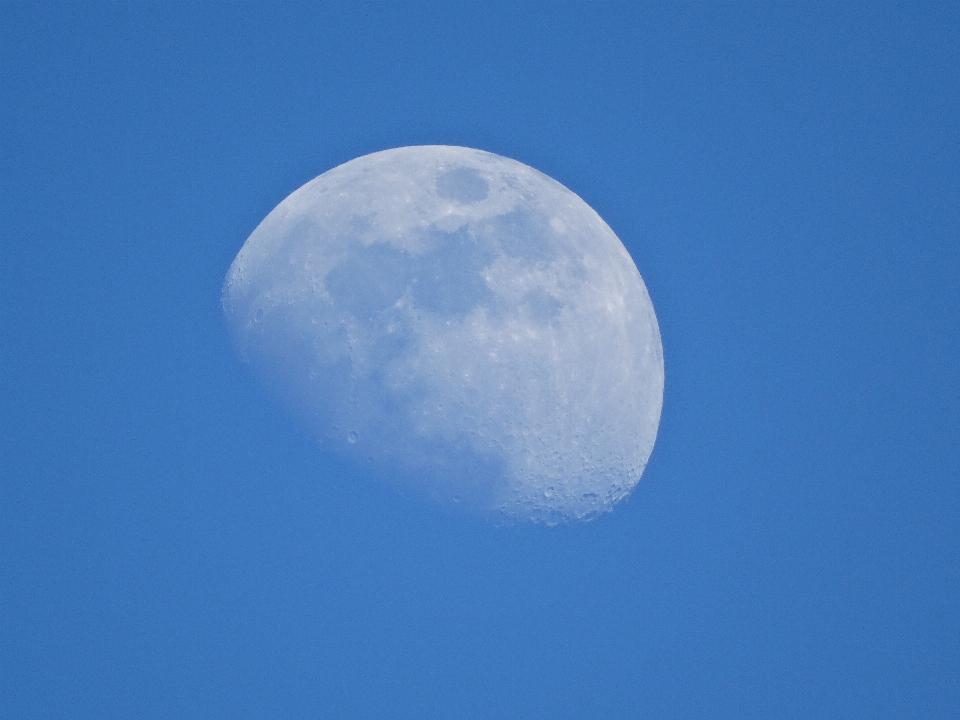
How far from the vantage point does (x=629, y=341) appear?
648cm

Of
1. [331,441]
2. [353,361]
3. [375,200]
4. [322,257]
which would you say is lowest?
[331,441]

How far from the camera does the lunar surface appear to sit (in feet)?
18.8

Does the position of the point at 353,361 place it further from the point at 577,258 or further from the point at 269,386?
the point at 577,258

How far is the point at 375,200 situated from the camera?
619 cm

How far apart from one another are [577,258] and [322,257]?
1.71 metres

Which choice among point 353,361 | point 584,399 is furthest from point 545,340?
point 353,361

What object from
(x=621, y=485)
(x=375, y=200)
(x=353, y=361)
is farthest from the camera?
(x=621, y=485)

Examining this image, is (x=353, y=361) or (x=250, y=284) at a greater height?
(x=250, y=284)

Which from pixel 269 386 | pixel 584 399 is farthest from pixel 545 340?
pixel 269 386

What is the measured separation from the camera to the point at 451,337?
18.9ft

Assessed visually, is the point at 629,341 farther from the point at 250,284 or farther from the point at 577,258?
the point at 250,284

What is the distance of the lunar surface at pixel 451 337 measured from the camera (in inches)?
226

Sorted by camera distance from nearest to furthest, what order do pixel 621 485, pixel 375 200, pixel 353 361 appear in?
pixel 353 361 < pixel 375 200 < pixel 621 485

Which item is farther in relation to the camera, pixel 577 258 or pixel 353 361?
pixel 577 258
